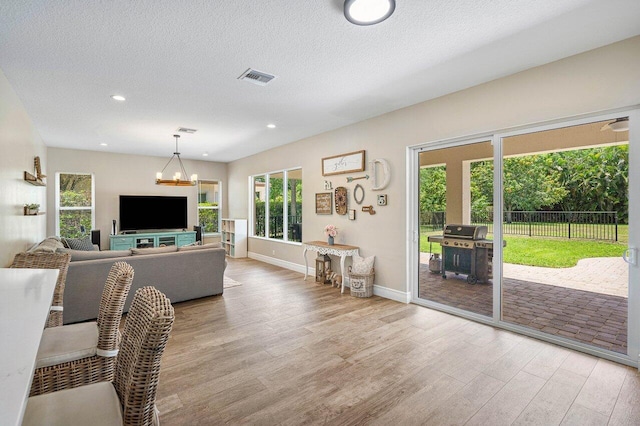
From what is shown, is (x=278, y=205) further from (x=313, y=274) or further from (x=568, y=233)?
(x=568, y=233)

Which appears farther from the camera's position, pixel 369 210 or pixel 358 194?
pixel 358 194

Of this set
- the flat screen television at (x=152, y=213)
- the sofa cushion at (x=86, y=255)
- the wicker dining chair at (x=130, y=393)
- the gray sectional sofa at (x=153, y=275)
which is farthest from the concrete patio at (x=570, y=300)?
the flat screen television at (x=152, y=213)

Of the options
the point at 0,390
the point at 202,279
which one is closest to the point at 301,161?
the point at 202,279

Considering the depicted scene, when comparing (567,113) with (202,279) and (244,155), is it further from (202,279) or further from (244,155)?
(244,155)

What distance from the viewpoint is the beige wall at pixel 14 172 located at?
315 centimetres

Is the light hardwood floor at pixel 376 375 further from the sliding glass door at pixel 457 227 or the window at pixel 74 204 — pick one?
the window at pixel 74 204

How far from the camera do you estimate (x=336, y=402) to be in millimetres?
2158

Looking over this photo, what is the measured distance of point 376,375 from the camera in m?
2.49

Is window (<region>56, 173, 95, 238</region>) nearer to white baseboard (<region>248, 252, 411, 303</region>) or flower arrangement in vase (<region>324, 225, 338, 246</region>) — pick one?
white baseboard (<region>248, 252, 411, 303</region>)

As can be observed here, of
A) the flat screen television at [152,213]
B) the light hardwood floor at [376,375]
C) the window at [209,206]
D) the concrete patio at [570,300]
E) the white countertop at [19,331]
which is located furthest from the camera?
the window at [209,206]

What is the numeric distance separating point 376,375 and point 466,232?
2.19 m

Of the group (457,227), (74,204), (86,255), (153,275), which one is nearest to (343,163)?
(457,227)

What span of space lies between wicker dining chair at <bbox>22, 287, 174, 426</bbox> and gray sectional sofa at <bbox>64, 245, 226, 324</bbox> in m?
2.88

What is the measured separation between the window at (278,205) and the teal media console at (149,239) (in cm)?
177
